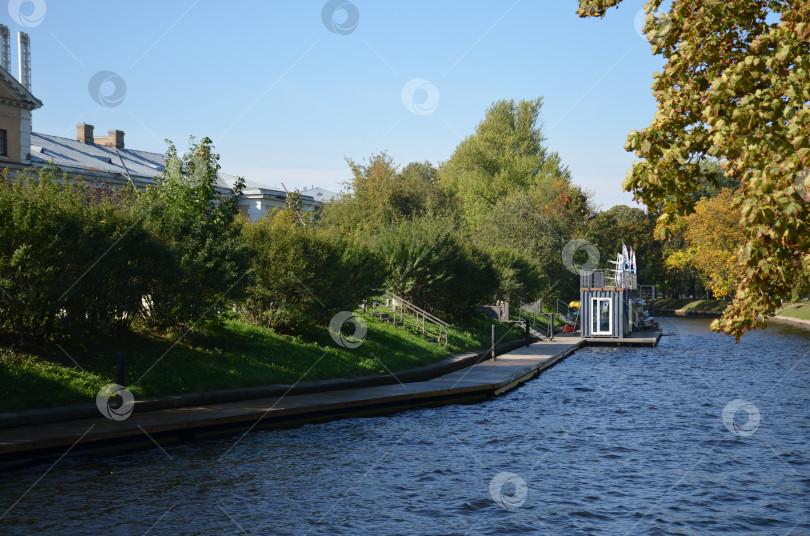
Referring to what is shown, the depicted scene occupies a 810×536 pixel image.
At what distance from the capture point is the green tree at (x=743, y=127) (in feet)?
21.2

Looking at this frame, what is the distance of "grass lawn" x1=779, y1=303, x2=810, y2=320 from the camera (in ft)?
237

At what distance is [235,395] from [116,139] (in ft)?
149

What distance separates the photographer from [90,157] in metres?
52.3

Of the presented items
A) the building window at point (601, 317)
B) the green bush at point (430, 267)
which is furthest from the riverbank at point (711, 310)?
the green bush at point (430, 267)

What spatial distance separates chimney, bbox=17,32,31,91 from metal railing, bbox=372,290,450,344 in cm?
2932

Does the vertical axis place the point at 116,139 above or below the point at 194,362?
above

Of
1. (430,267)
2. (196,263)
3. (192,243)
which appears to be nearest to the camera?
(196,263)

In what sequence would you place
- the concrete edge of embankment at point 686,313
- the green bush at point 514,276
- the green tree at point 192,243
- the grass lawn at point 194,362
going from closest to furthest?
1. the grass lawn at point 194,362
2. the green tree at point 192,243
3. the green bush at point 514,276
4. the concrete edge of embankment at point 686,313

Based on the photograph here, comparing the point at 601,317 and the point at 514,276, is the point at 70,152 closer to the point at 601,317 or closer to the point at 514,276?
the point at 514,276

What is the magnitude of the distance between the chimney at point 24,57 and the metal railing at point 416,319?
29319 millimetres

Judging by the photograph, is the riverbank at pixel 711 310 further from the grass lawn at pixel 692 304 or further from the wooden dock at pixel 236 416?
the wooden dock at pixel 236 416

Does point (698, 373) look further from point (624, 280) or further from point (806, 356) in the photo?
point (624, 280)

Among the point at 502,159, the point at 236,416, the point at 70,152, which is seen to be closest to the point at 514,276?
the point at 502,159

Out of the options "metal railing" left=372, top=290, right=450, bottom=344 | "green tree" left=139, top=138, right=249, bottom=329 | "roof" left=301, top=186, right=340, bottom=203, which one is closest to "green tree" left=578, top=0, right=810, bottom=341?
"green tree" left=139, top=138, right=249, bottom=329
